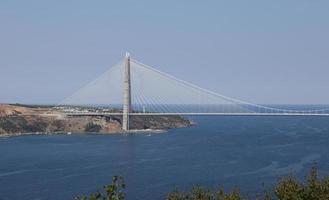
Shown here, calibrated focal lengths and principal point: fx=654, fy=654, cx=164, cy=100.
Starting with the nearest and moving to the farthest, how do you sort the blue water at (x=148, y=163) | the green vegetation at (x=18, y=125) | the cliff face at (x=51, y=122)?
the blue water at (x=148, y=163), the green vegetation at (x=18, y=125), the cliff face at (x=51, y=122)

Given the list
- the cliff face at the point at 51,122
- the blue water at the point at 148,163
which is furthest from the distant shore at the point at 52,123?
the blue water at the point at 148,163

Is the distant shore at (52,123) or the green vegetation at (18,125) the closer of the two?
the green vegetation at (18,125)

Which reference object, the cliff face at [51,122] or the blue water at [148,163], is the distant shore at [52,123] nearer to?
the cliff face at [51,122]

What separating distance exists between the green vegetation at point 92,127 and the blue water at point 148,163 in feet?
22.3

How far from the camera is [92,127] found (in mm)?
45500

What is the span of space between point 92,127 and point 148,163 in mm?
20468

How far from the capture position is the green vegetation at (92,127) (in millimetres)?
45344

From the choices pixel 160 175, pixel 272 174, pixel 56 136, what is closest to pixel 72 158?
pixel 160 175

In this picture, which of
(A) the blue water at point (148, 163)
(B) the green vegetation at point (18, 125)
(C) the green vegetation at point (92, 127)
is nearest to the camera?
(A) the blue water at point (148, 163)

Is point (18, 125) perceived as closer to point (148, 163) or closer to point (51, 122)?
point (51, 122)

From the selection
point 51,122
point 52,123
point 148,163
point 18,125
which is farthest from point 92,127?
point 148,163

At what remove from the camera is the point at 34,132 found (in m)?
45.2

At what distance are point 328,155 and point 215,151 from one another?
5.33 meters

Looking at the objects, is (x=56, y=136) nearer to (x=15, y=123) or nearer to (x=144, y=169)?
(x=15, y=123)
